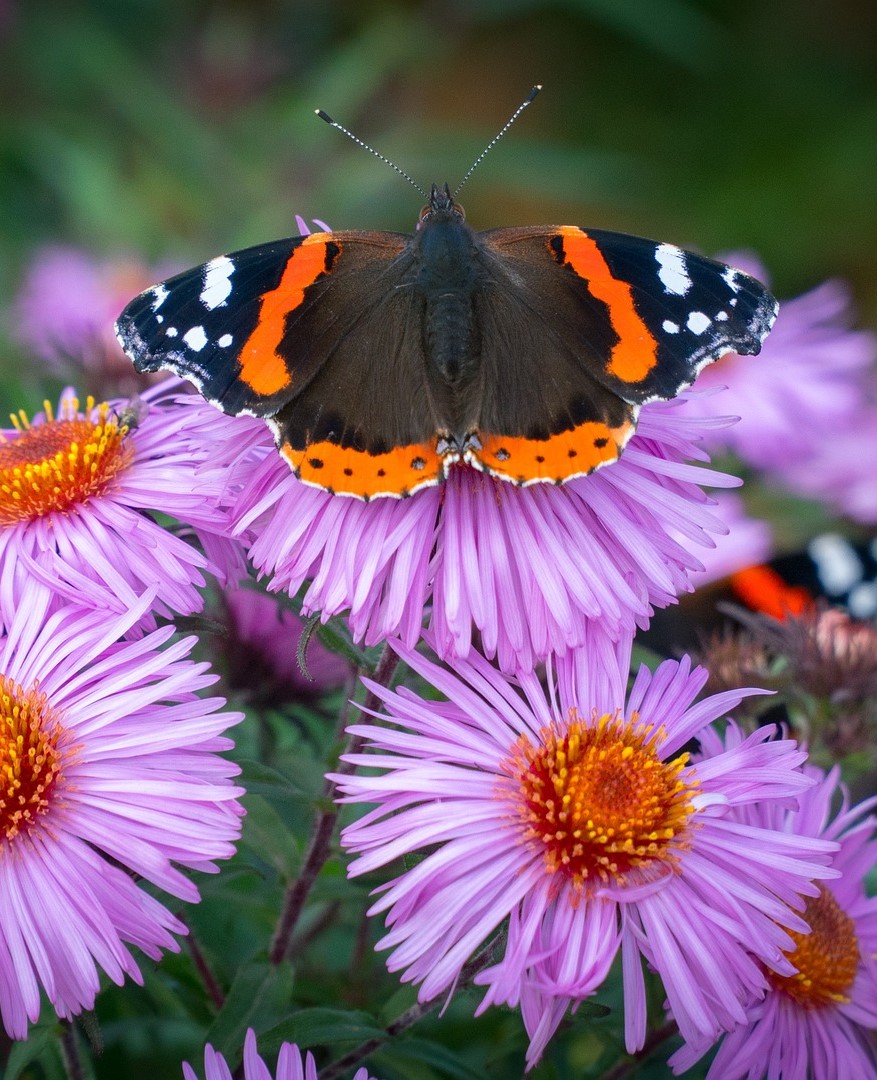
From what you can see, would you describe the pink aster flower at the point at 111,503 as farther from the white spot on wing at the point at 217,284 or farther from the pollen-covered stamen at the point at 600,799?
the pollen-covered stamen at the point at 600,799

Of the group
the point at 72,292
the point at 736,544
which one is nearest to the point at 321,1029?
the point at 736,544

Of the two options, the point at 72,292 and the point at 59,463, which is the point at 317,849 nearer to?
the point at 59,463

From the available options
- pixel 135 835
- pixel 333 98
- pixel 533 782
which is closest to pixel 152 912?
pixel 135 835

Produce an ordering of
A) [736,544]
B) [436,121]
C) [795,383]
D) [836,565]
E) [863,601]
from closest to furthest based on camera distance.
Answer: [863,601], [836,565], [736,544], [795,383], [436,121]

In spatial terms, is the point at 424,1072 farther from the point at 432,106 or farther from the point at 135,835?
the point at 432,106

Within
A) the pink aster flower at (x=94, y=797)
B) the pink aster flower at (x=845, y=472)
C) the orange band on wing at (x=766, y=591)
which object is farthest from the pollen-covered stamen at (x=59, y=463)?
the pink aster flower at (x=845, y=472)

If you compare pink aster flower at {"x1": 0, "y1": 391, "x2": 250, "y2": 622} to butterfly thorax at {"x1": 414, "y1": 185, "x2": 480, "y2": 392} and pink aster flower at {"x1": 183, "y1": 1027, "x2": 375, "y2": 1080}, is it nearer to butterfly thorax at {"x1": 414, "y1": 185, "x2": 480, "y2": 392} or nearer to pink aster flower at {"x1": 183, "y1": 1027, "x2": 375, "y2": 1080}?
butterfly thorax at {"x1": 414, "y1": 185, "x2": 480, "y2": 392}
